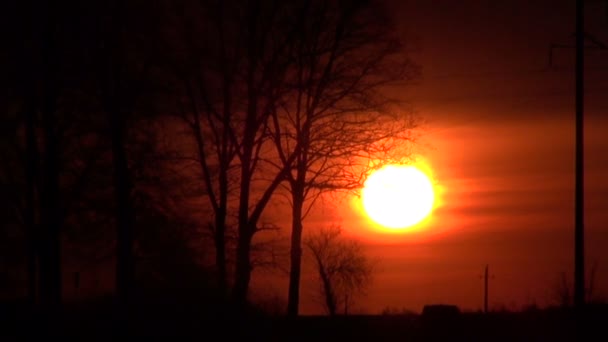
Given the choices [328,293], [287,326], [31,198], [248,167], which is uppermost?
[248,167]

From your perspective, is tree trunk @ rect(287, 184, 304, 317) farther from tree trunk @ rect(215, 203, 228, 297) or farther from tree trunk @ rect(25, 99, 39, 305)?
tree trunk @ rect(25, 99, 39, 305)

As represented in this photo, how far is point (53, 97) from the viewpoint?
107 ft

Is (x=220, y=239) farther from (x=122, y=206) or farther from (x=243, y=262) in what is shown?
(x=122, y=206)

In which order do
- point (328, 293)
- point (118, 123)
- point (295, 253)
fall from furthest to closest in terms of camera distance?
1. point (328, 293)
2. point (295, 253)
3. point (118, 123)

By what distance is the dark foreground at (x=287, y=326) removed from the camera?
23234 mm

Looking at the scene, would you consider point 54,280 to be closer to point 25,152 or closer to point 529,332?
point 25,152

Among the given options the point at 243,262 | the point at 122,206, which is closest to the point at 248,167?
the point at 243,262

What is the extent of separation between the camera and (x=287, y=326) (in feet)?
89.4

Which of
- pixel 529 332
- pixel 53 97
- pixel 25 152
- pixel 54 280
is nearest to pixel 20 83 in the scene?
pixel 53 97

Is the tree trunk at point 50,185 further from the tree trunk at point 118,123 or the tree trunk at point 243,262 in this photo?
the tree trunk at point 243,262

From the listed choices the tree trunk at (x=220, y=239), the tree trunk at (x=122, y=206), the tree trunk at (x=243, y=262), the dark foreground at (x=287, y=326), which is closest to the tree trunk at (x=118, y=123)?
the tree trunk at (x=122, y=206)

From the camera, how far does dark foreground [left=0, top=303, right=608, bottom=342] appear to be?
915 inches

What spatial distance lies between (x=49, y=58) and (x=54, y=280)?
7578mm

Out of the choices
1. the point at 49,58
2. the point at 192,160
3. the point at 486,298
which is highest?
the point at 49,58
